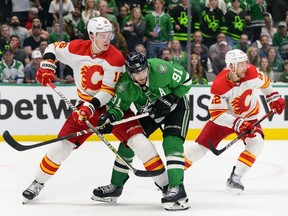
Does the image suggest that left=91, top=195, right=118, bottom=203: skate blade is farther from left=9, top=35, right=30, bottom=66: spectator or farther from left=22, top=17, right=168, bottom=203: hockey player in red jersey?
left=9, top=35, right=30, bottom=66: spectator

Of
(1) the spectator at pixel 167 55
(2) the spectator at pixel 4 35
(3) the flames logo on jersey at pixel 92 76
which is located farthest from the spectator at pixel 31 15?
(3) the flames logo on jersey at pixel 92 76

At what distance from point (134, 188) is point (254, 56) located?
140 inches

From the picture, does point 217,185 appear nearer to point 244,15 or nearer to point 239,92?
point 239,92

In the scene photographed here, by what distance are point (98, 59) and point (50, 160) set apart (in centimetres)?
71

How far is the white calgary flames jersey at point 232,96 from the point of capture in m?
5.43

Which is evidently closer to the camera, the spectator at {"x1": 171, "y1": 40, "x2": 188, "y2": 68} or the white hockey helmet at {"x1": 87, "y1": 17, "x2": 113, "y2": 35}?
the white hockey helmet at {"x1": 87, "y1": 17, "x2": 113, "y2": 35}

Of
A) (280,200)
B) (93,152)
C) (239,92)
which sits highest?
(239,92)

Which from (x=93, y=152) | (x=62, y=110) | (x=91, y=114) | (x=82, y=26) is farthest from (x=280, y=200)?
(x=82, y=26)

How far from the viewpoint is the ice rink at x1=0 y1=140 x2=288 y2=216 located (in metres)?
4.75

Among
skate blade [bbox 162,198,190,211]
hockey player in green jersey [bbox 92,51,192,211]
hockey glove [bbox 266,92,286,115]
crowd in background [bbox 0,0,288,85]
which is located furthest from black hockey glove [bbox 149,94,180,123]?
crowd in background [bbox 0,0,288,85]

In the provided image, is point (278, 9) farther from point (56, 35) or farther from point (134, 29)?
point (56, 35)

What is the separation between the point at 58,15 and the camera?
8.60 metres

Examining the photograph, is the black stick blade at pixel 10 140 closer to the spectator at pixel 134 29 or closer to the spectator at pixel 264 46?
the spectator at pixel 134 29

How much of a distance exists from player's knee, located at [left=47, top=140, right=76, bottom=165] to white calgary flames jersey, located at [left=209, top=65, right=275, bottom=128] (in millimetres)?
1099
